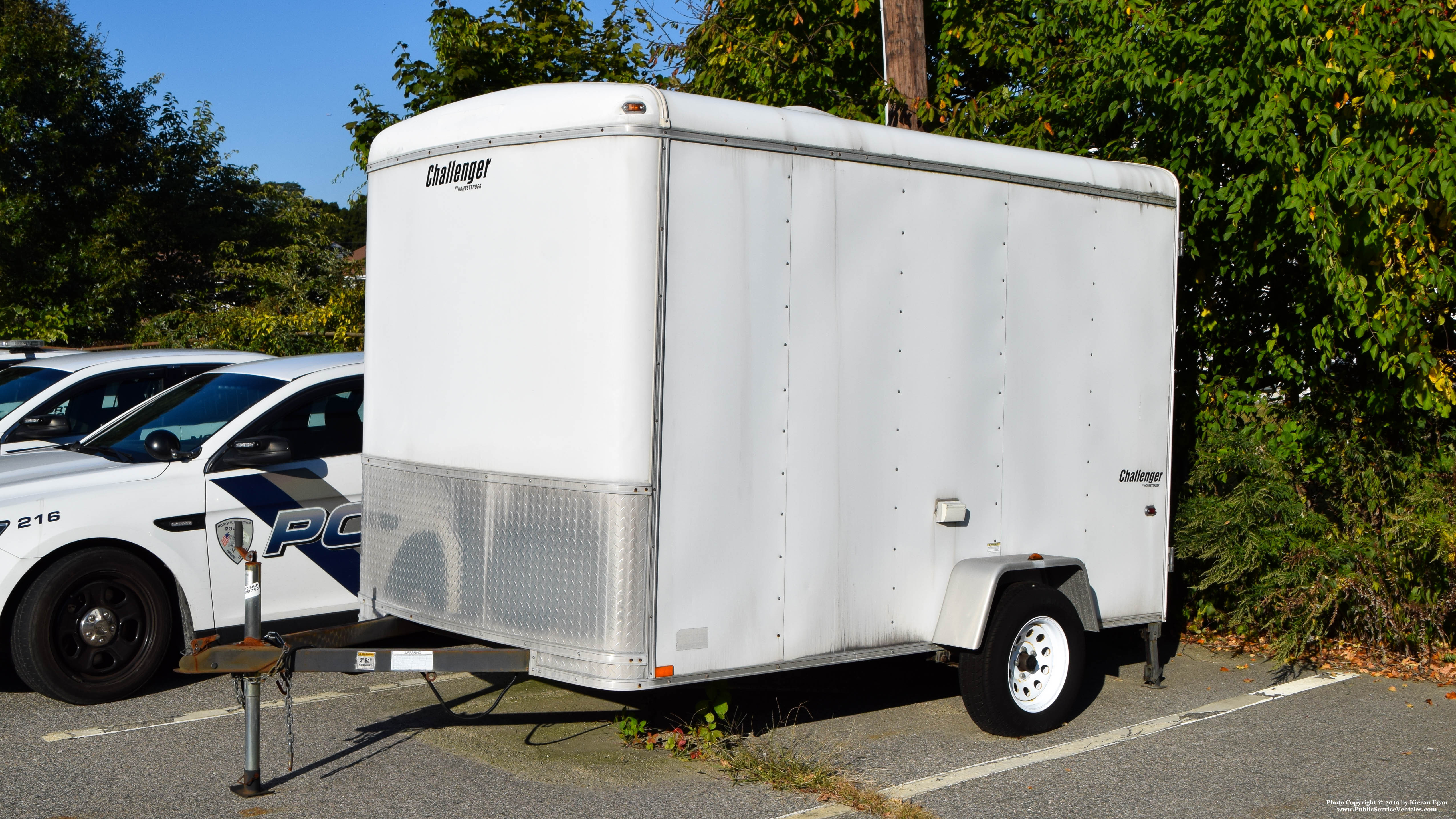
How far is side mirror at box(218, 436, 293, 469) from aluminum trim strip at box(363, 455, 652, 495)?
38.8 inches

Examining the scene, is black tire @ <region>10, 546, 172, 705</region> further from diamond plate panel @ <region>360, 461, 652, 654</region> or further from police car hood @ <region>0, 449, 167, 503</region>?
diamond plate panel @ <region>360, 461, 652, 654</region>

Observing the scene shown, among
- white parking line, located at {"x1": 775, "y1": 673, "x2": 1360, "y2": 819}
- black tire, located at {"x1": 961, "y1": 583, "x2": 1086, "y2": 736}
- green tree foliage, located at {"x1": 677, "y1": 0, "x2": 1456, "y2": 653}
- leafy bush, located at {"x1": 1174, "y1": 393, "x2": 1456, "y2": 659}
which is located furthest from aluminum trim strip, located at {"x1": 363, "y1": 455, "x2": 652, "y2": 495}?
leafy bush, located at {"x1": 1174, "y1": 393, "x2": 1456, "y2": 659}

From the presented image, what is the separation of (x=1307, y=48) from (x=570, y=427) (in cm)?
441

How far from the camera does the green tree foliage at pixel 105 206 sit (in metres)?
21.5

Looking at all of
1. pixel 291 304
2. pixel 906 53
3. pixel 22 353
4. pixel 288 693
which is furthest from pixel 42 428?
pixel 291 304

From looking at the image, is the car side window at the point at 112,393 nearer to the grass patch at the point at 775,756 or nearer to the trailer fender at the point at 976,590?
the grass patch at the point at 775,756

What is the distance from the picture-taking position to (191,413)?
7402mm

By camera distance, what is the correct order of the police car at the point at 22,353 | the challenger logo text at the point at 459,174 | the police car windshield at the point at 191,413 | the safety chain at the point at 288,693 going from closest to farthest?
the safety chain at the point at 288,693
the challenger logo text at the point at 459,174
the police car windshield at the point at 191,413
the police car at the point at 22,353

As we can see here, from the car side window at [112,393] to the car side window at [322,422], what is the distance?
7.10 feet

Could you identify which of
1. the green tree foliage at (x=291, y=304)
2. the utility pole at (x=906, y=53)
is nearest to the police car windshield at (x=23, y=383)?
the green tree foliage at (x=291, y=304)

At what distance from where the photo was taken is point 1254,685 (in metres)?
7.40

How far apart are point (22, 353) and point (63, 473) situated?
5017 millimetres

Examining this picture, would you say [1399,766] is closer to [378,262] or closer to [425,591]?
[425,591]

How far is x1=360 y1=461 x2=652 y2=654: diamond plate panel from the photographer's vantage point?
4.94 m
